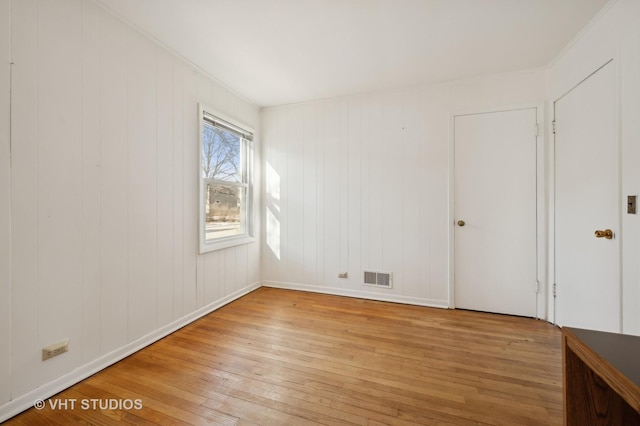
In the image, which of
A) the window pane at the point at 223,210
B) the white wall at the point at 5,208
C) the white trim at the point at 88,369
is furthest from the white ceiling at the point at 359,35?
the white trim at the point at 88,369

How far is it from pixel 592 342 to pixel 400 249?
227 centimetres

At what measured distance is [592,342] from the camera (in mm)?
817

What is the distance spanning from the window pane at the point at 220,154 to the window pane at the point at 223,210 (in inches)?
5.4

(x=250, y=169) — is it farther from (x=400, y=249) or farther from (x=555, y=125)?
(x=555, y=125)

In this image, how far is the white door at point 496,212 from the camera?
2.63 metres

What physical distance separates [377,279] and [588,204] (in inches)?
80.2

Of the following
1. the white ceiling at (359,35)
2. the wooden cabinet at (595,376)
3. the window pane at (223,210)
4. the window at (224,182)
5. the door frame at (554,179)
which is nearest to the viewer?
the wooden cabinet at (595,376)

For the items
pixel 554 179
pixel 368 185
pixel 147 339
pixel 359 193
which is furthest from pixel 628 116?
pixel 147 339

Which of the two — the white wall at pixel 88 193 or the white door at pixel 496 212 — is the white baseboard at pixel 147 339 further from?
the white door at pixel 496 212

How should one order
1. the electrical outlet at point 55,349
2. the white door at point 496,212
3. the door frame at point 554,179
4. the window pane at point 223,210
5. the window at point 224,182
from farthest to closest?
the window pane at point 223,210, the window at point 224,182, the white door at point 496,212, the door frame at point 554,179, the electrical outlet at point 55,349

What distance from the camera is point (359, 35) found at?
2.13 metres

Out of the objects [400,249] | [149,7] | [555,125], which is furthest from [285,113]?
[555,125]

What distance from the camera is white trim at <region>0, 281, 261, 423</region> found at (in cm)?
141

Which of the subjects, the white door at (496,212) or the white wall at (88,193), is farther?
the white door at (496,212)
